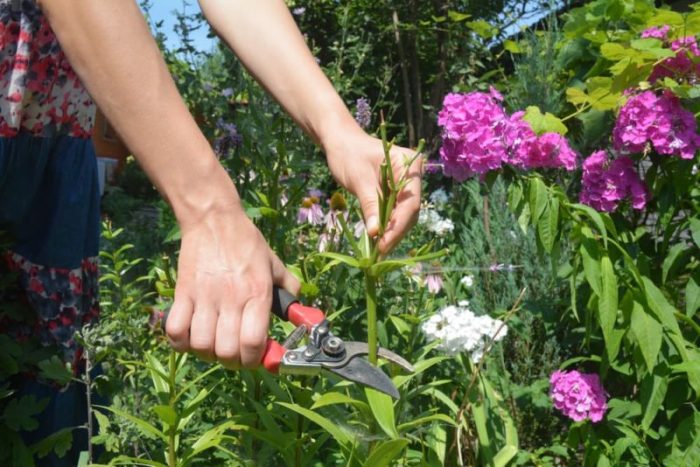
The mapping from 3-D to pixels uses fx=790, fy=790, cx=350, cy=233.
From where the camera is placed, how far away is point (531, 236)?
3055 millimetres

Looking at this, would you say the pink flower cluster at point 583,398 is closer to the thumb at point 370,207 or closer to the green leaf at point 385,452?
the green leaf at point 385,452

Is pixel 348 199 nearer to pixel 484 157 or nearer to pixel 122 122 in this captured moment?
pixel 484 157

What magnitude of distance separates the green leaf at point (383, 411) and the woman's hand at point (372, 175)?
230mm

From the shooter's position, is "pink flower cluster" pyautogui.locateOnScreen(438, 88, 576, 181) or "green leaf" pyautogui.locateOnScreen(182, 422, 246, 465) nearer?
"green leaf" pyautogui.locateOnScreen(182, 422, 246, 465)

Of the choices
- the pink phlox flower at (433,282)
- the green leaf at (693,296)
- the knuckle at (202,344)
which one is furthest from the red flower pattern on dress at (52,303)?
the green leaf at (693,296)

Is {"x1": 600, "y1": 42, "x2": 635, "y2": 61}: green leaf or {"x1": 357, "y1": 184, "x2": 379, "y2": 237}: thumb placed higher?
{"x1": 600, "y1": 42, "x2": 635, "y2": 61}: green leaf

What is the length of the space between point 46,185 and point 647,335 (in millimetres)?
1345

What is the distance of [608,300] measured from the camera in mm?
1815

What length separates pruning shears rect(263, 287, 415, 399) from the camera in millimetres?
1006

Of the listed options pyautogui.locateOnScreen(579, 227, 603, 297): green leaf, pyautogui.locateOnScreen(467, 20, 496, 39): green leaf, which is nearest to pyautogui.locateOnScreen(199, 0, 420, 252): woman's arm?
pyautogui.locateOnScreen(579, 227, 603, 297): green leaf

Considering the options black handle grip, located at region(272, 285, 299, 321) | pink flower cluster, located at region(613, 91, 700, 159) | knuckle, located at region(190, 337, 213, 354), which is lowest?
knuckle, located at region(190, 337, 213, 354)

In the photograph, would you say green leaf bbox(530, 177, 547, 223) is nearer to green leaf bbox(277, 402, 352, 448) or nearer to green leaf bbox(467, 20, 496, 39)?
green leaf bbox(277, 402, 352, 448)

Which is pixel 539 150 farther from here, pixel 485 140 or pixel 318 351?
pixel 318 351

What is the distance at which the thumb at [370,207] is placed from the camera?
1139 mm
